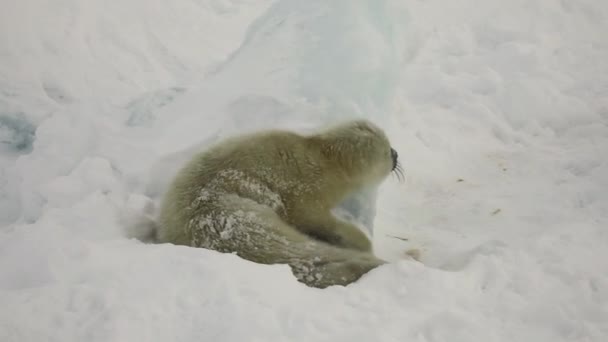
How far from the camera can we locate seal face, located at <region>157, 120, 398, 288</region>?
218 cm

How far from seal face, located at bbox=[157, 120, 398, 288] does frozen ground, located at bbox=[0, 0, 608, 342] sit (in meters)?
0.27

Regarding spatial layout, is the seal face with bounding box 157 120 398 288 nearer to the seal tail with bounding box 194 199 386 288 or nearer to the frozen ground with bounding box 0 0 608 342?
the seal tail with bounding box 194 199 386 288

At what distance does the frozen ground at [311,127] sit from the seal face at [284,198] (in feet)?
0.88

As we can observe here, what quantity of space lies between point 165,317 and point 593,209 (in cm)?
244

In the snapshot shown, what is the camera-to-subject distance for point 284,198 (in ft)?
8.43

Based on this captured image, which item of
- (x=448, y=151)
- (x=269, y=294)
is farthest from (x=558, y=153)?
(x=269, y=294)

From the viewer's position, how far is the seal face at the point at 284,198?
7.16 feet

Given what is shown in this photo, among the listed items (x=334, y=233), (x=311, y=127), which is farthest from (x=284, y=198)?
(x=311, y=127)

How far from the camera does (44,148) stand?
347 cm

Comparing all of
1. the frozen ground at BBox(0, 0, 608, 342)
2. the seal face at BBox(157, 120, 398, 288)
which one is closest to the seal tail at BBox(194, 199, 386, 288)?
the seal face at BBox(157, 120, 398, 288)

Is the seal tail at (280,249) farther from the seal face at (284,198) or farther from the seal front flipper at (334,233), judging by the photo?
the seal front flipper at (334,233)

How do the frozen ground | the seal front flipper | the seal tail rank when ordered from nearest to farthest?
the frozen ground → the seal tail → the seal front flipper

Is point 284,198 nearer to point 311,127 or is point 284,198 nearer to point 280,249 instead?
point 280,249

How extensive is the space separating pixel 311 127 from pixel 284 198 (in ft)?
2.38
